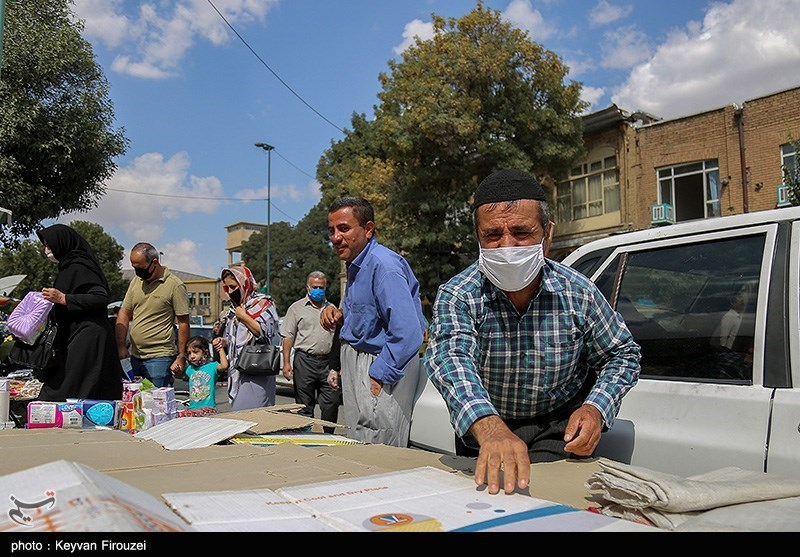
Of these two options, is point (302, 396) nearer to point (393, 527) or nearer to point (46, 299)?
point (46, 299)

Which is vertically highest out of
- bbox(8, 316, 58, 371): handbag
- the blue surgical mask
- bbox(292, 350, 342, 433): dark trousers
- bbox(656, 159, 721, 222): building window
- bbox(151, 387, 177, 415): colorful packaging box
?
bbox(656, 159, 721, 222): building window

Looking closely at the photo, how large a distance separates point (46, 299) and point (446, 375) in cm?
312

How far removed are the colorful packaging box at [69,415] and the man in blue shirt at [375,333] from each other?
1.28m

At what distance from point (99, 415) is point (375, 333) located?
141cm

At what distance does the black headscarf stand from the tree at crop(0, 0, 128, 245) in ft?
33.5

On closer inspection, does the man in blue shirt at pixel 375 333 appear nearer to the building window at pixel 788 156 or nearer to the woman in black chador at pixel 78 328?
A: the woman in black chador at pixel 78 328

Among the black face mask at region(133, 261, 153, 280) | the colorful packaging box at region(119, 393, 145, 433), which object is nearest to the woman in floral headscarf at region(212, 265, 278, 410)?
the black face mask at region(133, 261, 153, 280)

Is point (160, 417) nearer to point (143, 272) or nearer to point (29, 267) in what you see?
point (143, 272)

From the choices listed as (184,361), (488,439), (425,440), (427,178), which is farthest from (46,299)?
(427,178)

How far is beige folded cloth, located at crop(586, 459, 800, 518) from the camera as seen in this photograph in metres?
1.17

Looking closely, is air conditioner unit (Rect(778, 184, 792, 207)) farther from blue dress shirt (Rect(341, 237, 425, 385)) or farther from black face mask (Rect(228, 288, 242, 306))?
blue dress shirt (Rect(341, 237, 425, 385))

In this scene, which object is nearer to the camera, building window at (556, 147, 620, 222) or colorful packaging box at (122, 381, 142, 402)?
colorful packaging box at (122, 381, 142, 402)

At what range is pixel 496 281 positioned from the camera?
6.27 ft

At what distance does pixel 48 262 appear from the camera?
32500 mm
